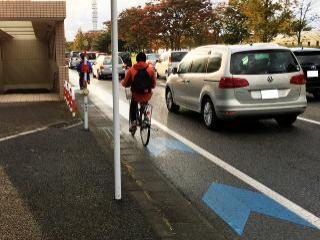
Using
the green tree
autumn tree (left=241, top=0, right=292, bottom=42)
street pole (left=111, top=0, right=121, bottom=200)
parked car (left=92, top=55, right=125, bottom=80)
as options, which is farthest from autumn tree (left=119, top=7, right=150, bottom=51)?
street pole (left=111, top=0, right=121, bottom=200)

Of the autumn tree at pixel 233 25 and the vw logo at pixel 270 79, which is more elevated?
the autumn tree at pixel 233 25

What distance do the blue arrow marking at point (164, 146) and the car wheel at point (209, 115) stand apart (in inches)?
47.6

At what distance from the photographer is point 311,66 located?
15.2 m

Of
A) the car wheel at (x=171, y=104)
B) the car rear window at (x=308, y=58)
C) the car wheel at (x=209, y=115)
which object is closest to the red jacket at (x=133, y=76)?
the car wheel at (x=209, y=115)

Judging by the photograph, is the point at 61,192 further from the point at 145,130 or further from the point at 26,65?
the point at 26,65

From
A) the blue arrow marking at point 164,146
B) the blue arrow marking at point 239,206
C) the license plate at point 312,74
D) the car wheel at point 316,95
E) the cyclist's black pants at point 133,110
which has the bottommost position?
the blue arrow marking at point 164,146

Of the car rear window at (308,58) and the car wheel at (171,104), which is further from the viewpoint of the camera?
the car rear window at (308,58)

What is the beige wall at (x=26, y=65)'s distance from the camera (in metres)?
21.7

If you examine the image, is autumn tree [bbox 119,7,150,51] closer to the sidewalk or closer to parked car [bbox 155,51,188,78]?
parked car [bbox 155,51,188,78]

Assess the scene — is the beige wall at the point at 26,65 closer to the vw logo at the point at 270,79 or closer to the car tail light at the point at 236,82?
the car tail light at the point at 236,82

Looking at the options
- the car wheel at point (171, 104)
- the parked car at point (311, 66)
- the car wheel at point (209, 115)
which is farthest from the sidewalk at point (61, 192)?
the parked car at point (311, 66)

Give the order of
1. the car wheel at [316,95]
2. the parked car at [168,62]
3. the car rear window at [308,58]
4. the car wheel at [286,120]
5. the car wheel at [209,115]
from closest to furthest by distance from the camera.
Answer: the car wheel at [209,115]
the car wheel at [286,120]
the car rear window at [308,58]
the car wheel at [316,95]
the parked car at [168,62]

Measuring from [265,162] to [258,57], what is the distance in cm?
317

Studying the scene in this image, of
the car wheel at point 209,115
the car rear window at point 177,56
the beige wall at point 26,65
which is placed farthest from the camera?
the car rear window at point 177,56
